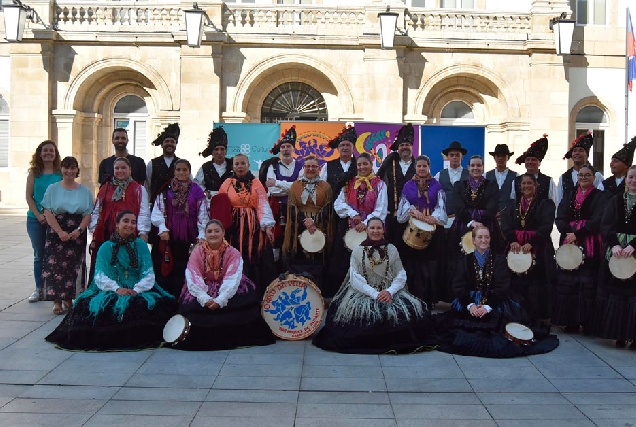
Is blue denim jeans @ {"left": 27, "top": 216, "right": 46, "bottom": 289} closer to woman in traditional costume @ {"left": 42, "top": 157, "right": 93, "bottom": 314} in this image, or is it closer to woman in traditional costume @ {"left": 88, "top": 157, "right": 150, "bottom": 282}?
woman in traditional costume @ {"left": 42, "top": 157, "right": 93, "bottom": 314}

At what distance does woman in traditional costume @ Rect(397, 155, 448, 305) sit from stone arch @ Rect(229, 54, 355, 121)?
976cm

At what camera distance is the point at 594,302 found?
7.57 metres

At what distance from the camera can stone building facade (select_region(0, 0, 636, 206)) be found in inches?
695

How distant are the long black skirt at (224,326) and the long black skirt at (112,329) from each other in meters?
0.29

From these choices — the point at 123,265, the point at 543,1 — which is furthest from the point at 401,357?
the point at 543,1

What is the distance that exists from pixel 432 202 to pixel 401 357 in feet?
7.24

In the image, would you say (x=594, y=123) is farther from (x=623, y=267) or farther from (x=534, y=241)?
(x=623, y=267)

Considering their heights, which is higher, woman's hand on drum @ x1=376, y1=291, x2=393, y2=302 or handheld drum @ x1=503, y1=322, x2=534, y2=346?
woman's hand on drum @ x1=376, y1=291, x2=393, y2=302

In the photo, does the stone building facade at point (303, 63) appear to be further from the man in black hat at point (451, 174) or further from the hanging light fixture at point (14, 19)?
the man in black hat at point (451, 174)

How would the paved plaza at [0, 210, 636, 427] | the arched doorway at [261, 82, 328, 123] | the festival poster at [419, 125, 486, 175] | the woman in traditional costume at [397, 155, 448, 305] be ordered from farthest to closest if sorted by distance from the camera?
the arched doorway at [261, 82, 328, 123] < the festival poster at [419, 125, 486, 175] < the woman in traditional costume at [397, 155, 448, 305] < the paved plaza at [0, 210, 636, 427]

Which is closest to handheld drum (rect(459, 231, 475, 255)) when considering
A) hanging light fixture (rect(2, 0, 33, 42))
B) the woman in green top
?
the woman in green top

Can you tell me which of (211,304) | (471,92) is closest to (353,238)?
(211,304)

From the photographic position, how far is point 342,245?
333 inches

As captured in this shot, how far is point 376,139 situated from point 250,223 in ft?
20.7
